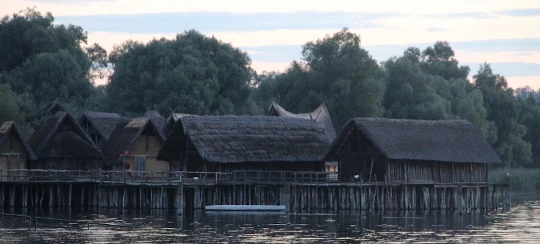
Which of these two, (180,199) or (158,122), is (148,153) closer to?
(158,122)

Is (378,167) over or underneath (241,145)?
underneath

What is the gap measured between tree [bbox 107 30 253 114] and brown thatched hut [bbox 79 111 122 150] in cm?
1530

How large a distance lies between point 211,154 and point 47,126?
13240mm

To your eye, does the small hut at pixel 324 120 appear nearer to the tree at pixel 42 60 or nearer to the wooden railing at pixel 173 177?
the wooden railing at pixel 173 177

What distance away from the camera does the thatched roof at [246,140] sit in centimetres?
6950

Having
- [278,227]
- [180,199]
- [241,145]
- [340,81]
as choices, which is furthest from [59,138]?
[340,81]

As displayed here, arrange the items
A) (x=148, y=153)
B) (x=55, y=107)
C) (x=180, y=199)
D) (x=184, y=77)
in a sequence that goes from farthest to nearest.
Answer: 1. (x=184, y=77)
2. (x=55, y=107)
3. (x=148, y=153)
4. (x=180, y=199)

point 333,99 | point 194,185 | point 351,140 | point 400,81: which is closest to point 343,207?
point 351,140

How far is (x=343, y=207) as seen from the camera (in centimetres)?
6744

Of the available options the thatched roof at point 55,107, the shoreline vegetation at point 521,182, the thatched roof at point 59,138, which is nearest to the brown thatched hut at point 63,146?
the thatched roof at point 59,138

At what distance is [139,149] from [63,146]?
5017mm

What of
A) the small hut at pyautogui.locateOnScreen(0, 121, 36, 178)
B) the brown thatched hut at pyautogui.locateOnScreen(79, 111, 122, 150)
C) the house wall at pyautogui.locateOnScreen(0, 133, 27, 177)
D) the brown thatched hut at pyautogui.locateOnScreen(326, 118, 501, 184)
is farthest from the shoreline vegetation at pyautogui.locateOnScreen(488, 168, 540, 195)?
the house wall at pyautogui.locateOnScreen(0, 133, 27, 177)

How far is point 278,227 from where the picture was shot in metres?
55.5

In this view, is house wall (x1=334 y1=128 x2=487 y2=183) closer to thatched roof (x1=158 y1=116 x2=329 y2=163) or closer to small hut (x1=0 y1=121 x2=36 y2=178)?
thatched roof (x1=158 y1=116 x2=329 y2=163)
